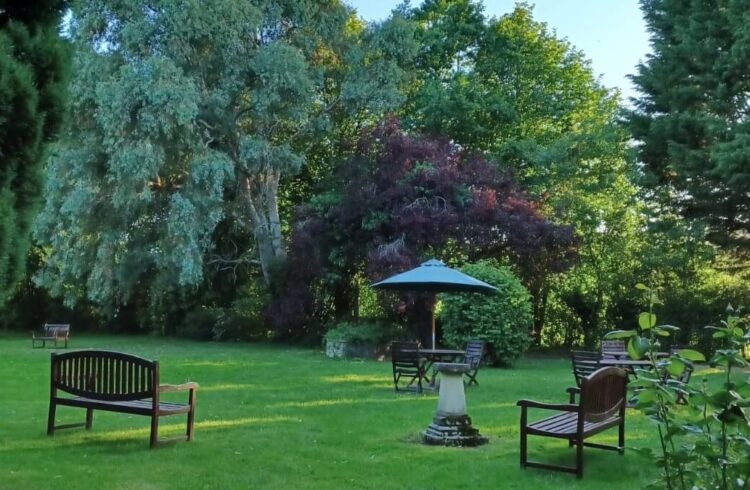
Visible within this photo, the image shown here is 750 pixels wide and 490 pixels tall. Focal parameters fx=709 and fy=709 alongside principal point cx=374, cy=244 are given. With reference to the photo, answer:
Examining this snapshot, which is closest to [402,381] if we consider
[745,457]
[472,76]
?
[745,457]

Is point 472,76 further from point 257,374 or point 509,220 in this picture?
point 257,374

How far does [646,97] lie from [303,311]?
39.6 ft

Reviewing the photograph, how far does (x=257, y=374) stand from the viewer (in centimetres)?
1448

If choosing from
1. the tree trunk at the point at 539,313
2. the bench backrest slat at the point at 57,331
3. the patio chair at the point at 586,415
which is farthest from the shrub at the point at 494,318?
the bench backrest slat at the point at 57,331

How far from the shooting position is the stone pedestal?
7.73 m

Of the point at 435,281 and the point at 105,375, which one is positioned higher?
the point at 435,281

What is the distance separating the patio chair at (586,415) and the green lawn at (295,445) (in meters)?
0.20

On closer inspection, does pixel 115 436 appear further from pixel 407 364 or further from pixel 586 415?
pixel 407 364

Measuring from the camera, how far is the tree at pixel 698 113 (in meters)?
15.6

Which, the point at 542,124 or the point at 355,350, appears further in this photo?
the point at 542,124

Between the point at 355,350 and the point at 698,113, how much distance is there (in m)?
10.7

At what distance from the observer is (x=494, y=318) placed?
58.2ft

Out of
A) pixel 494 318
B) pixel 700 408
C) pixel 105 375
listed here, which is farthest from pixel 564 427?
pixel 494 318

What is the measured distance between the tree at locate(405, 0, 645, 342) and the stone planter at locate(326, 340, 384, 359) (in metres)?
5.46
